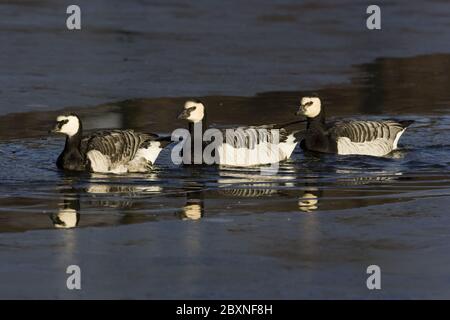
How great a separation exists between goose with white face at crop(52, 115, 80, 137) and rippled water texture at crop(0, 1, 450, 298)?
17.9 inches

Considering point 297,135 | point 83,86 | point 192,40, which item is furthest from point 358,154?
point 192,40

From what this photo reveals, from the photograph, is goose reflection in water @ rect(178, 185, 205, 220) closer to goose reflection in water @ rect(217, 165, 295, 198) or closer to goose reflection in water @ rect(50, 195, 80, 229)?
goose reflection in water @ rect(217, 165, 295, 198)

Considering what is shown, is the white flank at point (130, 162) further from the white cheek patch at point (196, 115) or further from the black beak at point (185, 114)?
the white cheek patch at point (196, 115)

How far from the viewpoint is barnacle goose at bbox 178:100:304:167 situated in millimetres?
14648

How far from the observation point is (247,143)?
48.4 ft

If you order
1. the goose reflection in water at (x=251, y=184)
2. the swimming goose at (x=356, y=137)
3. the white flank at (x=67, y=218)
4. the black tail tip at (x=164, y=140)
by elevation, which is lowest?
the white flank at (x=67, y=218)

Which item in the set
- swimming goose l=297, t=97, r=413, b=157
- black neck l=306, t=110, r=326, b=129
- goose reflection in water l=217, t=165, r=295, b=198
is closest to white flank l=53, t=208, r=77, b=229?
goose reflection in water l=217, t=165, r=295, b=198

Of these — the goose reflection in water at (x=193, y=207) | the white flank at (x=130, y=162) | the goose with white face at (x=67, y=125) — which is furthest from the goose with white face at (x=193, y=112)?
the goose reflection in water at (x=193, y=207)

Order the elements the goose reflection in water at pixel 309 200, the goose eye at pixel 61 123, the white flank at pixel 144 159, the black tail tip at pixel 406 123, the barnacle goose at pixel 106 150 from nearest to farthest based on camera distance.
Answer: the goose reflection in water at pixel 309 200
the barnacle goose at pixel 106 150
the white flank at pixel 144 159
the goose eye at pixel 61 123
the black tail tip at pixel 406 123

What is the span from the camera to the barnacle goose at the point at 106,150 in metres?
14.1

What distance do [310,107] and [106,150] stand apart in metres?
3.66

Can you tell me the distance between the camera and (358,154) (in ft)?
51.8

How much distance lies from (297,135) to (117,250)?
767 cm

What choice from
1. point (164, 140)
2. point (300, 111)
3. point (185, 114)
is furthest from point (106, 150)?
point (300, 111)
